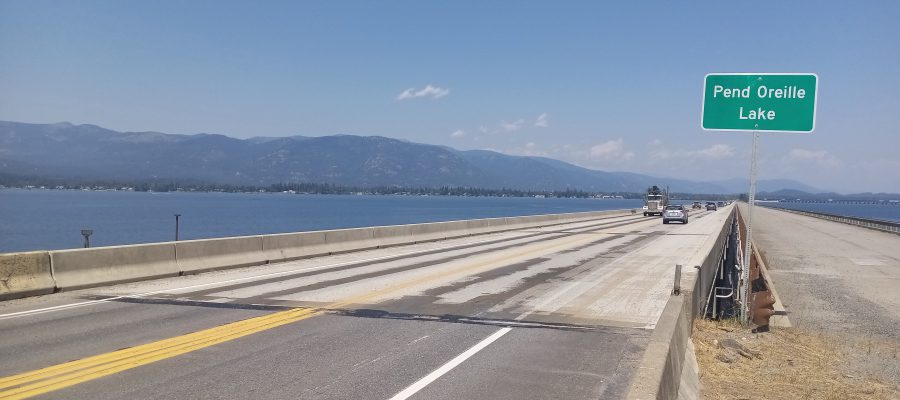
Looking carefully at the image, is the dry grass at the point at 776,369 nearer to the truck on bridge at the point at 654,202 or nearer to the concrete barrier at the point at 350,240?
the concrete barrier at the point at 350,240

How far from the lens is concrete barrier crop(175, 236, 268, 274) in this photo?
16.9m


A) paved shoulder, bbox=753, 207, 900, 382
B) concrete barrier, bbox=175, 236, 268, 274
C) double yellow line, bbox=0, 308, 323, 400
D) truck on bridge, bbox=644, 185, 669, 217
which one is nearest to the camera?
double yellow line, bbox=0, 308, 323, 400

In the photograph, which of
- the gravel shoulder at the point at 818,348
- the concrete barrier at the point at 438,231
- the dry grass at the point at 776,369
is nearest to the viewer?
the dry grass at the point at 776,369

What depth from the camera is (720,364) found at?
9.70m

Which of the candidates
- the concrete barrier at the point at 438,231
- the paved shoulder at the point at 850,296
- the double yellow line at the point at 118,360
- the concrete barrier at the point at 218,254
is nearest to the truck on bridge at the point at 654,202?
the paved shoulder at the point at 850,296

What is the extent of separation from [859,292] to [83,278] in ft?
58.6

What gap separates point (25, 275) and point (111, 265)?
2.06 metres

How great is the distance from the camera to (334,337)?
951cm

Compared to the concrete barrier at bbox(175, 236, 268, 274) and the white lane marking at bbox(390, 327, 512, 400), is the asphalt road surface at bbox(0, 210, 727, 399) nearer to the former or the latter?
the white lane marking at bbox(390, 327, 512, 400)

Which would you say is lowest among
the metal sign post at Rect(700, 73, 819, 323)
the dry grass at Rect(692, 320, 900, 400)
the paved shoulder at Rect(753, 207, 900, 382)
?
the paved shoulder at Rect(753, 207, 900, 382)

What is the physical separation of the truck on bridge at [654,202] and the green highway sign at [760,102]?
7148cm

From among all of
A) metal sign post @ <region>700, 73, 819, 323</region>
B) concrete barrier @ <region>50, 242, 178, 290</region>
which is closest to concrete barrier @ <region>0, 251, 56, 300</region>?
concrete barrier @ <region>50, 242, 178, 290</region>

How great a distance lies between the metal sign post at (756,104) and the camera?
11.5 m

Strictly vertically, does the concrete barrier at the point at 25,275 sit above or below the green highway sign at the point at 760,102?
below
